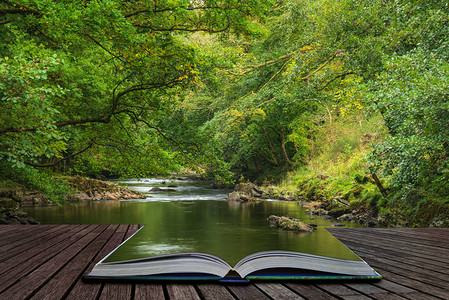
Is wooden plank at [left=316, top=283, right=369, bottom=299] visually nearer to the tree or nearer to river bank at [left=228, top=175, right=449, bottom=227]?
the tree

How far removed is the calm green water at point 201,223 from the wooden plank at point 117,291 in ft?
3.48

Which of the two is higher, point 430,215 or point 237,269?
point 237,269

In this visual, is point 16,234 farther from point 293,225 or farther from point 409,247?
point 293,225

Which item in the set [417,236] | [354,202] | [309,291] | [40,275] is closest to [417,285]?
[309,291]

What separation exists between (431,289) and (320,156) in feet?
54.0

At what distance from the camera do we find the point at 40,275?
2119 mm

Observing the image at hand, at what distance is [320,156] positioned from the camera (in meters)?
17.9

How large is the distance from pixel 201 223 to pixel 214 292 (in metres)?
8.49

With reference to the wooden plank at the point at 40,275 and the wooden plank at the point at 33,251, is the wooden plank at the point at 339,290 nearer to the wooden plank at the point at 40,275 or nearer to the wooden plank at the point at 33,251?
the wooden plank at the point at 40,275

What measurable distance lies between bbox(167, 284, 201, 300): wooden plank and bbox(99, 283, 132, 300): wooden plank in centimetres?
22

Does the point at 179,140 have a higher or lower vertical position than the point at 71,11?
lower

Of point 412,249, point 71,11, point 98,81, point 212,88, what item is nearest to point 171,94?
point 212,88

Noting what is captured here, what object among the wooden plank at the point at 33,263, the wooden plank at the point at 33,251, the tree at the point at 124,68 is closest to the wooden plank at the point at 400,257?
the wooden plank at the point at 33,263

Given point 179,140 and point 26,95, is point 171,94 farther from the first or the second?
point 26,95
